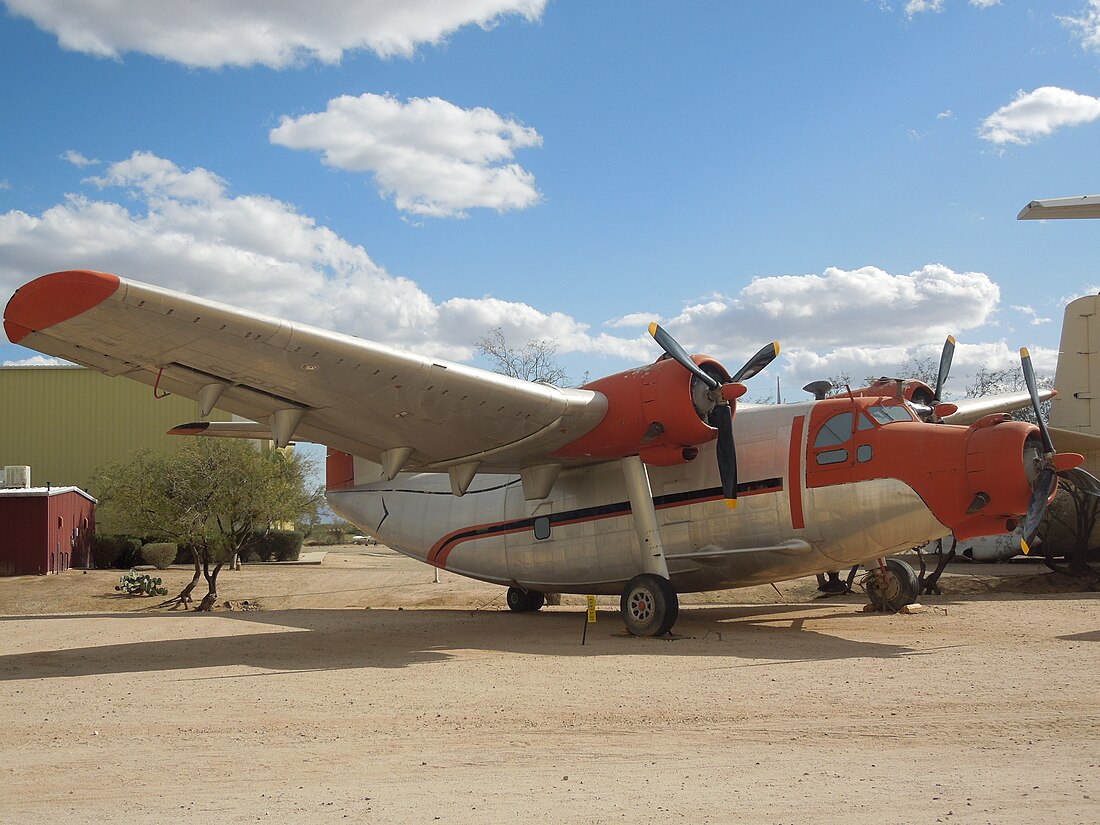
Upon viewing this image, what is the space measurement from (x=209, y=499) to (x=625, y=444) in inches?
621

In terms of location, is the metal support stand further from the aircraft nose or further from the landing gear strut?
the landing gear strut

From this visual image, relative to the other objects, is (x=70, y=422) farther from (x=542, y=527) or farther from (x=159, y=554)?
(x=542, y=527)

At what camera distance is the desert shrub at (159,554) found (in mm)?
42375

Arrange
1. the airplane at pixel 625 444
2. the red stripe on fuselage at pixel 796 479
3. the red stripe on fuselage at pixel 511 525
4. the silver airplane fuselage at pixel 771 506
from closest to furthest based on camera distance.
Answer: the airplane at pixel 625 444 < the silver airplane fuselage at pixel 771 506 < the red stripe on fuselage at pixel 796 479 < the red stripe on fuselage at pixel 511 525

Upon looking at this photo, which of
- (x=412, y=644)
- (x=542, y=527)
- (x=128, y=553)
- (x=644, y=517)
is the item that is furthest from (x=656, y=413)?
(x=128, y=553)

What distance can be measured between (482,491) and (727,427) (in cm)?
665

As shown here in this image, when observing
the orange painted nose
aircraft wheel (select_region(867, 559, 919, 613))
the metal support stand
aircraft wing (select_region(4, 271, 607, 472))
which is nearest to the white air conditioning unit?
aircraft wing (select_region(4, 271, 607, 472))

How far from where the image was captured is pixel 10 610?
88.9 feet

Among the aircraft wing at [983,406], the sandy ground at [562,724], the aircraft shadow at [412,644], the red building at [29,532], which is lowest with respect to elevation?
the aircraft shadow at [412,644]

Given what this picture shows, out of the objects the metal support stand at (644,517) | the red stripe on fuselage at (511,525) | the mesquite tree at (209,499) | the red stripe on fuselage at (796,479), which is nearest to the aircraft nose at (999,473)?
the red stripe on fuselage at (796,479)

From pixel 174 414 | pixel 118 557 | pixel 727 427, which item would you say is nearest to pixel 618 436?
pixel 727 427

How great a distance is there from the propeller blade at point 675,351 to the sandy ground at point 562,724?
4.20 m

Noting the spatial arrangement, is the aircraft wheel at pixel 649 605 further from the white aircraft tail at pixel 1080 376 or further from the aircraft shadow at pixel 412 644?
the white aircraft tail at pixel 1080 376

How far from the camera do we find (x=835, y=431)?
15102mm
